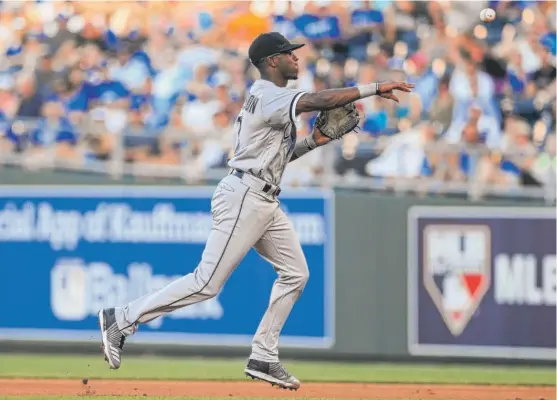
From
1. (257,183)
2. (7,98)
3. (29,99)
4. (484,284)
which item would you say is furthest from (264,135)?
(7,98)

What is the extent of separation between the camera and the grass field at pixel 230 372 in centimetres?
848

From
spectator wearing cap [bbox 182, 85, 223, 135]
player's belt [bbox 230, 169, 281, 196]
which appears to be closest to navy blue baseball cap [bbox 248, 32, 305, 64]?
player's belt [bbox 230, 169, 281, 196]

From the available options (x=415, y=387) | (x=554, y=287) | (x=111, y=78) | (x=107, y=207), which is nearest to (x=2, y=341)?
(x=107, y=207)

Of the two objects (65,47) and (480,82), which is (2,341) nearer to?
(65,47)

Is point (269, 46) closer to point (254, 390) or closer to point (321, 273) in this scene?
point (254, 390)

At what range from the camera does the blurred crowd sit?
10234 millimetres

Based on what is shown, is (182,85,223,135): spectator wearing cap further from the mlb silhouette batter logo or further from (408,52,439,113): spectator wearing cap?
the mlb silhouette batter logo

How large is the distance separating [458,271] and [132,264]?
318 centimetres

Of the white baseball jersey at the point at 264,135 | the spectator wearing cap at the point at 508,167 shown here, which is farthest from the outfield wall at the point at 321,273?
the white baseball jersey at the point at 264,135

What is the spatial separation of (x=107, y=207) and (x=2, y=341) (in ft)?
5.71

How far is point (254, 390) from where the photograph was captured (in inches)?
296

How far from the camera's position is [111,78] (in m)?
12.1

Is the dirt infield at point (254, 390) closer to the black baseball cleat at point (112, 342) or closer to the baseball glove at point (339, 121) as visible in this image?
the black baseball cleat at point (112, 342)

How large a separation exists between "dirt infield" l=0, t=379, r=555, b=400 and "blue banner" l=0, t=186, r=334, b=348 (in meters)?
2.12
